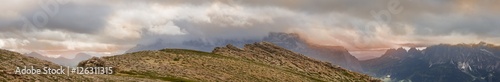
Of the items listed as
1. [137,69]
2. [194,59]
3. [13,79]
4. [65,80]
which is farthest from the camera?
[194,59]

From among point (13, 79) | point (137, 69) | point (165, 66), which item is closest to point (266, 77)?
point (165, 66)

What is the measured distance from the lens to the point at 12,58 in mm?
62000

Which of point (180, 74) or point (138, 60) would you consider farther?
point (138, 60)

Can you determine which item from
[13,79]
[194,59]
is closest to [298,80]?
[194,59]

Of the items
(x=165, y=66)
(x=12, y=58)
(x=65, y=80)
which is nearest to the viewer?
(x=65, y=80)

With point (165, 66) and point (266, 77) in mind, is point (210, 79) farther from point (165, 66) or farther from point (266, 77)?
point (266, 77)

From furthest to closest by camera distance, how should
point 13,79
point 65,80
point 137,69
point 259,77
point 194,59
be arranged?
point 194,59 → point 259,77 → point 137,69 → point 65,80 → point 13,79

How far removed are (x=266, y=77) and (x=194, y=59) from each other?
2488 centimetres

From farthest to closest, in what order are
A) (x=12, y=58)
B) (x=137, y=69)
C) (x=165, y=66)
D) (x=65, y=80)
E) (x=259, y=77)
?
(x=259, y=77)
(x=165, y=66)
(x=137, y=69)
(x=12, y=58)
(x=65, y=80)

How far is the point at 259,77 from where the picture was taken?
138000 mm

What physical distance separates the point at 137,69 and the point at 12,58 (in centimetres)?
4464

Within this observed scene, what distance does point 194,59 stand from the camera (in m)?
152

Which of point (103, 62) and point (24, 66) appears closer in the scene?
point (24, 66)

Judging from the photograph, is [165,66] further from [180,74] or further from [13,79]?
[13,79]
